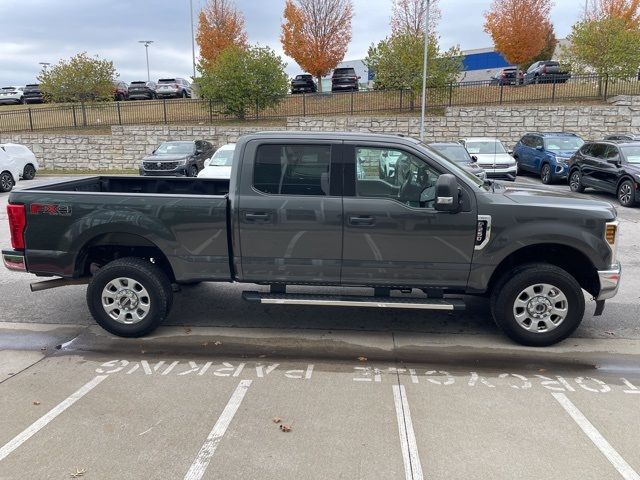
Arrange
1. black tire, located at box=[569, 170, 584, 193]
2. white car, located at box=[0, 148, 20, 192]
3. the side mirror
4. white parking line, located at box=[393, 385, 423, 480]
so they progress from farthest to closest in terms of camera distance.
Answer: white car, located at box=[0, 148, 20, 192] < black tire, located at box=[569, 170, 584, 193] < the side mirror < white parking line, located at box=[393, 385, 423, 480]

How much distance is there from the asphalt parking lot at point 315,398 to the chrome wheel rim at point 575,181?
11.1 metres

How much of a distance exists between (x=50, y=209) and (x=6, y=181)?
1504cm

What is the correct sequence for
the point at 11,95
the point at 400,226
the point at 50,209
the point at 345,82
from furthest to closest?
1. the point at 11,95
2. the point at 345,82
3. the point at 50,209
4. the point at 400,226

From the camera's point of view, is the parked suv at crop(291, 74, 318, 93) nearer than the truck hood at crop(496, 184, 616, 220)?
No

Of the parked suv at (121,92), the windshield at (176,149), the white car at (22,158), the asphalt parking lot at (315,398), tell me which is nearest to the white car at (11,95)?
the parked suv at (121,92)

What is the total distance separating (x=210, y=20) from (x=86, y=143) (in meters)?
17.3

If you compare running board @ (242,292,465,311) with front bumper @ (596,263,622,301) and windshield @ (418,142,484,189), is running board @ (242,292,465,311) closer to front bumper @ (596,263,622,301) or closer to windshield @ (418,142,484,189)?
windshield @ (418,142,484,189)

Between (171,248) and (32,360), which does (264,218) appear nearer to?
(171,248)

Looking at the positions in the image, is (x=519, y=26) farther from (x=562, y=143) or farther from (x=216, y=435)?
(x=216, y=435)

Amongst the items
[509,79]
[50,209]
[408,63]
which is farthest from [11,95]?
[50,209]

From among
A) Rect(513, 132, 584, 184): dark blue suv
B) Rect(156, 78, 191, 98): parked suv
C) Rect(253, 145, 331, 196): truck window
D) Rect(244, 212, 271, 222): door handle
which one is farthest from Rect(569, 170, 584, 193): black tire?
Rect(156, 78, 191, 98): parked suv

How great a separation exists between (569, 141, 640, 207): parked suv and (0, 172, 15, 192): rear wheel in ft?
60.4

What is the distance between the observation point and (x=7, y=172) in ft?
58.9

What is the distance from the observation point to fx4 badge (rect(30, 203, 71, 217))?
5203 mm
